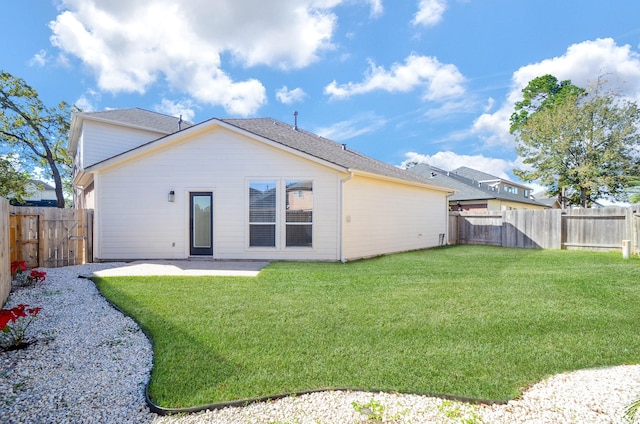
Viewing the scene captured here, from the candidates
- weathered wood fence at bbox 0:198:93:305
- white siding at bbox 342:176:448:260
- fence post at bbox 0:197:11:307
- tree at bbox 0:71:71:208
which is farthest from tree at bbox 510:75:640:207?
tree at bbox 0:71:71:208

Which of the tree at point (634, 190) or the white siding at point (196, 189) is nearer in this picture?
the tree at point (634, 190)

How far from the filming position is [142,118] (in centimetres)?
1518

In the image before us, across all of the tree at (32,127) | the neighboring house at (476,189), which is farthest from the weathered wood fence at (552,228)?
the tree at (32,127)

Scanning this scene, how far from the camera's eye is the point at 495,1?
934 cm

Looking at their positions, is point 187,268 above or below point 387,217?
below

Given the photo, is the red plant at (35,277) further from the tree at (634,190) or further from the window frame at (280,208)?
the tree at (634,190)

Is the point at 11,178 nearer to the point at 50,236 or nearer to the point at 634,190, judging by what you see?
the point at 50,236

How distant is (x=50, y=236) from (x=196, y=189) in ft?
12.5

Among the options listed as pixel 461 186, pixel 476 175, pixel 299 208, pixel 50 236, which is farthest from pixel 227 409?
pixel 476 175

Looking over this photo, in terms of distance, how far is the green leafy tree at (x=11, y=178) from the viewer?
60.9 ft

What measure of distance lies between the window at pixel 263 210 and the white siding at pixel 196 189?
0.17m

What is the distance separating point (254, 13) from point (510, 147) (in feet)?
84.2

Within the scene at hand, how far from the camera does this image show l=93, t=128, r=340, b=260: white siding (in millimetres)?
9461

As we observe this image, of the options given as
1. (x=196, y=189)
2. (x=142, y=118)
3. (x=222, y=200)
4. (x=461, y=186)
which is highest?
(x=142, y=118)
